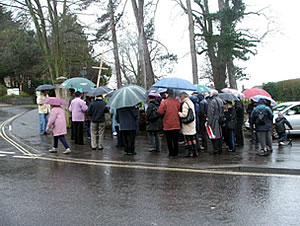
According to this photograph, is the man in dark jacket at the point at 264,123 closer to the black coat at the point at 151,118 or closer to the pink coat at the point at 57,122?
the black coat at the point at 151,118

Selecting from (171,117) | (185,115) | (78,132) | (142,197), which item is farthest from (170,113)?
(78,132)

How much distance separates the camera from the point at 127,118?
894 centimetres

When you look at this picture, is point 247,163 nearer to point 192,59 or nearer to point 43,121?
point 43,121

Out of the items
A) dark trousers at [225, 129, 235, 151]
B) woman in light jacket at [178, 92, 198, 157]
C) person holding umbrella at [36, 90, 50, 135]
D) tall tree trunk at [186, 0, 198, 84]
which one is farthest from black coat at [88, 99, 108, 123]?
tall tree trunk at [186, 0, 198, 84]

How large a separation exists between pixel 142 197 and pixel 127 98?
3788mm

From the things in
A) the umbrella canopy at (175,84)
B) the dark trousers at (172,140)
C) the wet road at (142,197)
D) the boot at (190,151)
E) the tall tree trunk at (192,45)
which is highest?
the tall tree trunk at (192,45)

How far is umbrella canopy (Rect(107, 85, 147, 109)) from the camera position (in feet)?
28.2

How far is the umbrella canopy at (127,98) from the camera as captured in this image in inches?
338

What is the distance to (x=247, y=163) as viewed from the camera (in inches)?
305

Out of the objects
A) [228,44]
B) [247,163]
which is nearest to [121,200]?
[247,163]

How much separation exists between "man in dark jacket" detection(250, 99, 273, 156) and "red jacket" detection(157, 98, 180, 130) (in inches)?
91.3

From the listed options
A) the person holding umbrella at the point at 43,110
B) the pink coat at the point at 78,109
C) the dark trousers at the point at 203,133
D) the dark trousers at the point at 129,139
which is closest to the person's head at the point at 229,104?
the dark trousers at the point at 203,133

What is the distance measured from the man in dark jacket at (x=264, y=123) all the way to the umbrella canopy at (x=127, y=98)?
327 centimetres

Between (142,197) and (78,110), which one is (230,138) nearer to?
A: (142,197)
